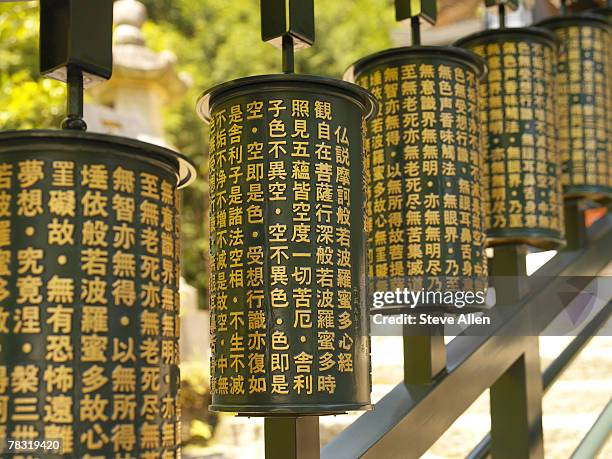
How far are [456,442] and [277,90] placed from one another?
5.10ft

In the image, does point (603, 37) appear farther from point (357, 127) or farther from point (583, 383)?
point (583, 383)

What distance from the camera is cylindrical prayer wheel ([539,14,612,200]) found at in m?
1.63

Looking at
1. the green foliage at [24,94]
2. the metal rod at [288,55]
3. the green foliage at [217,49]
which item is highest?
the green foliage at [217,49]

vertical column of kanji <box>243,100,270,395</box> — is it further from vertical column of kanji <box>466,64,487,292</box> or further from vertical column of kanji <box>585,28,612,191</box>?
vertical column of kanji <box>585,28,612,191</box>

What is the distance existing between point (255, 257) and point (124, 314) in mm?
235

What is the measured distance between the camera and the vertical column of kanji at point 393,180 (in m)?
1.14

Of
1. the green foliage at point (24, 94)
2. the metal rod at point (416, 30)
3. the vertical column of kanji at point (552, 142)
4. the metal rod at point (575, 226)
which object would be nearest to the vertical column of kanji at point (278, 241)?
the metal rod at point (416, 30)

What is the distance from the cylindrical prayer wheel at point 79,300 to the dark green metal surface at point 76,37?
101 millimetres

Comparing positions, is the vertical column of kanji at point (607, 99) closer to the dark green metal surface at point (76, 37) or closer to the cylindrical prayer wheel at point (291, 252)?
the cylindrical prayer wheel at point (291, 252)

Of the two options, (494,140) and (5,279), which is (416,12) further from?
(5,279)

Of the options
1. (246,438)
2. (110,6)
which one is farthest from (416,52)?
(246,438)

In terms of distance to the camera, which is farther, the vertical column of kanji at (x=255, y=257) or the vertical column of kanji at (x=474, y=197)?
the vertical column of kanji at (x=474, y=197)

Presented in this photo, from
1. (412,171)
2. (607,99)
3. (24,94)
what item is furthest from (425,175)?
(24,94)

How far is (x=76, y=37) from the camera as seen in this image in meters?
0.70
